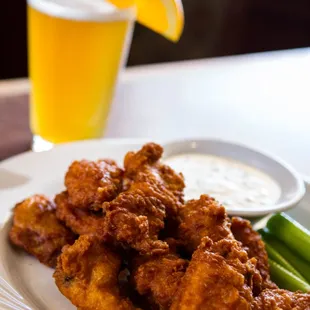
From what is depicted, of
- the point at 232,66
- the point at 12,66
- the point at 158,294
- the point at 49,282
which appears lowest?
the point at 12,66

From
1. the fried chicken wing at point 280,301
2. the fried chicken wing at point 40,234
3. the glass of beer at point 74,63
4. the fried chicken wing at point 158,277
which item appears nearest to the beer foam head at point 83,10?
the glass of beer at point 74,63

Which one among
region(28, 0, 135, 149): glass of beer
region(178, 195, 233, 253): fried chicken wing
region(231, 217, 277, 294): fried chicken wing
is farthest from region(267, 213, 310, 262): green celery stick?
region(28, 0, 135, 149): glass of beer

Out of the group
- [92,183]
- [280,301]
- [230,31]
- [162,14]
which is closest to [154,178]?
[92,183]

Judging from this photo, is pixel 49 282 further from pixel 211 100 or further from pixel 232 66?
pixel 232 66

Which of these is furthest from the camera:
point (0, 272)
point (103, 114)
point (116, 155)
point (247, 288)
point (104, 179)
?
point (103, 114)

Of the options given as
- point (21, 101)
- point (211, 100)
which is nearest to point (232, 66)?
point (211, 100)

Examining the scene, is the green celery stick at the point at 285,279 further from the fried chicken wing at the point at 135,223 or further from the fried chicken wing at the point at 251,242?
the fried chicken wing at the point at 135,223

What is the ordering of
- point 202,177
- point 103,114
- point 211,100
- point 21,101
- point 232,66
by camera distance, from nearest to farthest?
1. point 202,177
2. point 103,114
3. point 21,101
4. point 211,100
5. point 232,66
